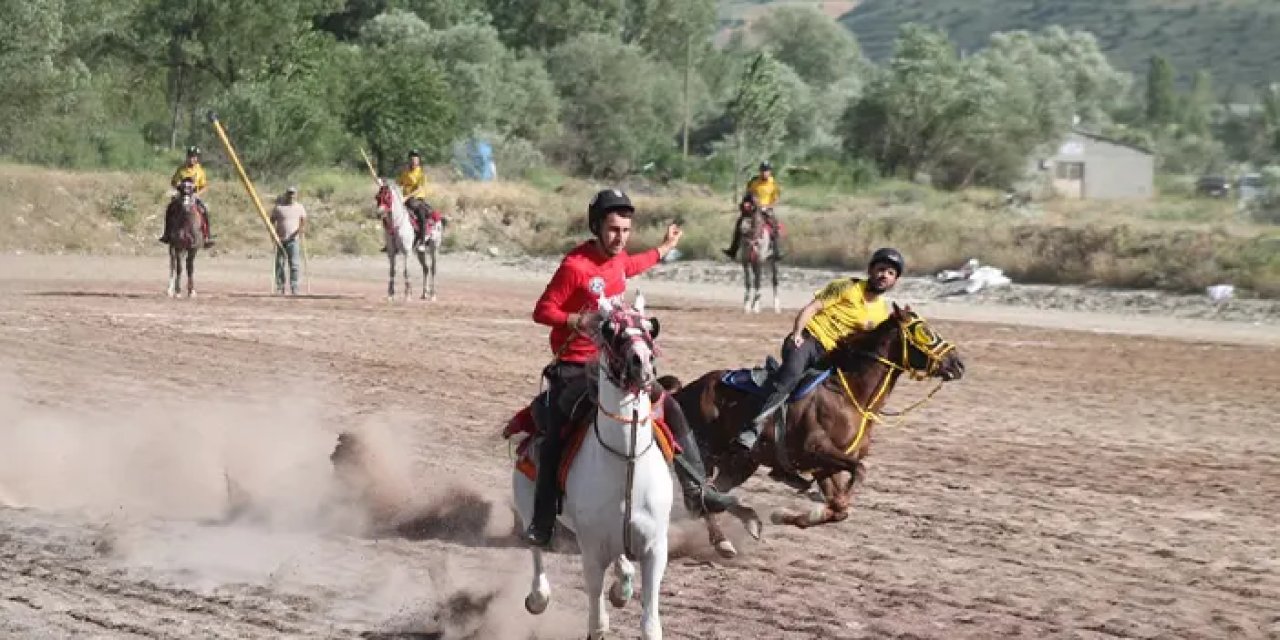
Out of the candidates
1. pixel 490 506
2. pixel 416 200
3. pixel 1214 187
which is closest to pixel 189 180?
pixel 416 200

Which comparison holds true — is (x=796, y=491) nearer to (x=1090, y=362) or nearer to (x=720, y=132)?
(x=1090, y=362)

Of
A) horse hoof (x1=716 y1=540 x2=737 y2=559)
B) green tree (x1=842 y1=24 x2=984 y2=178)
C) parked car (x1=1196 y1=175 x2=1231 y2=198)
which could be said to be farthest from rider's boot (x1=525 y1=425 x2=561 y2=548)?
parked car (x1=1196 y1=175 x2=1231 y2=198)

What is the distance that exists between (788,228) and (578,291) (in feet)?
145

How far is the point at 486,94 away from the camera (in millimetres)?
92625

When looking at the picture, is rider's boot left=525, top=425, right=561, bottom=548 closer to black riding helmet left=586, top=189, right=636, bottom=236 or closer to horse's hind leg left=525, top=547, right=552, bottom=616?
horse's hind leg left=525, top=547, right=552, bottom=616

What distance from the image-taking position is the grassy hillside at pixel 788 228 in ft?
137

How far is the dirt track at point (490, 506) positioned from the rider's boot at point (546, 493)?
597 mm

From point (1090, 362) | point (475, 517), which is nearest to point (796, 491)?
point (475, 517)

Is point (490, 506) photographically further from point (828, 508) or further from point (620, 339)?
point (620, 339)

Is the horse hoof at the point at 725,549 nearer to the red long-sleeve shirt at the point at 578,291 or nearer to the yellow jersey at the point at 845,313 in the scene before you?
the red long-sleeve shirt at the point at 578,291

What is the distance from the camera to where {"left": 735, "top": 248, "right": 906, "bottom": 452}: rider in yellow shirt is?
13.1m

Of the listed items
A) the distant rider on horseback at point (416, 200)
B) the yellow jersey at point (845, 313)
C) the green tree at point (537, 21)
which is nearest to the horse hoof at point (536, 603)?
the yellow jersey at point (845, 313)

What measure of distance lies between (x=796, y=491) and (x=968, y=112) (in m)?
76.6

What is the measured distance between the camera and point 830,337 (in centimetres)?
1351
